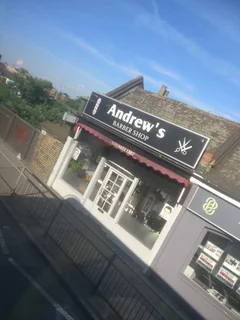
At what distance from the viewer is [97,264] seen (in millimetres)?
6957

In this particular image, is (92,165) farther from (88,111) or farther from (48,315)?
(48,315)

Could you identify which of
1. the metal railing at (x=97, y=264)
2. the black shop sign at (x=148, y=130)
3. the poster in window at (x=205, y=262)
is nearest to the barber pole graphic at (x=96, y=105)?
the black shop sign at (x=148, y=130)

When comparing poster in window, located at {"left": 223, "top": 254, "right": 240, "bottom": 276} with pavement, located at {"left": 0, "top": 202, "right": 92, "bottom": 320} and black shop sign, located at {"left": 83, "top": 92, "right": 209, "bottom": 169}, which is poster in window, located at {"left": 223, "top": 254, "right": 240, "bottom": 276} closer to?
black shop sign, located at {"left": 83, "top": 92, "right": 209, "bottom": 169}

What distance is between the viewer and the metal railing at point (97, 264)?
237 inches

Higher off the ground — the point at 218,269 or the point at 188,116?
the point at 188,116

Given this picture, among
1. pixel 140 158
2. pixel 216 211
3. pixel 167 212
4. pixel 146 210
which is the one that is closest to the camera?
pixel 216 211

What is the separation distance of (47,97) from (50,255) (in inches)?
1537

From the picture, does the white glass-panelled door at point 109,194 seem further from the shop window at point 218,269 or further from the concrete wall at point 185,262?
the shop window at point 218,269

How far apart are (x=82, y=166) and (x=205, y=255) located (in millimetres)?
6948

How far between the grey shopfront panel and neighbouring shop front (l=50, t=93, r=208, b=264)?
57 cm

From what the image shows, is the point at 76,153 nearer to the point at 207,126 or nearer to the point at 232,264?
the point at 207,126

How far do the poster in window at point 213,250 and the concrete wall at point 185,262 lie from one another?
360 mm

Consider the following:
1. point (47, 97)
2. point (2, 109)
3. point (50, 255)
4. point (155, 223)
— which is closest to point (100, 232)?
point (155, 223)

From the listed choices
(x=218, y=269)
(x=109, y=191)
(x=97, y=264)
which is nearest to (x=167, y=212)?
(x=218, y=269)
